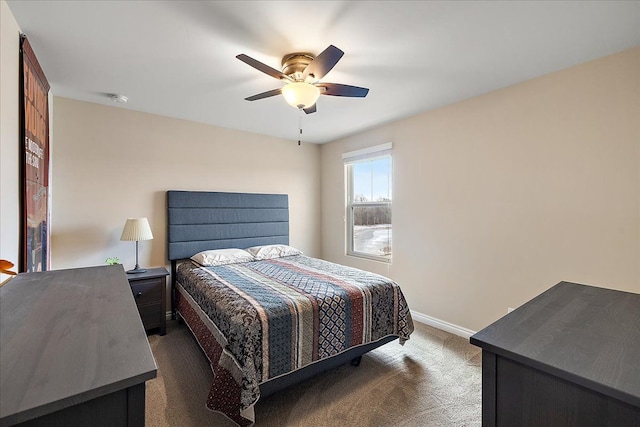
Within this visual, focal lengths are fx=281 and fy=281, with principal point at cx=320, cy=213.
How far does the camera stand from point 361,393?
207cm

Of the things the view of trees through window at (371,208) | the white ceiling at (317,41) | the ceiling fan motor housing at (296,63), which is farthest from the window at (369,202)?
the ceiling fan motor housing at (296,63)

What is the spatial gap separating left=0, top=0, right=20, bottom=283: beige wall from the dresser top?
232cm

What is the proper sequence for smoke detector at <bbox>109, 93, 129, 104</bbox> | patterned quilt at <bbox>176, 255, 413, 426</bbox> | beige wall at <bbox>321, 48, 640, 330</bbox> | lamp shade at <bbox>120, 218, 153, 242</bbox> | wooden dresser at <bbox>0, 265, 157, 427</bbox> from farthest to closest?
lamp shade at <bbox>120, 218, 153, 242</bbox>, smoke detector at <bbox>109, 93, 129, 104</bbox>, beige wall at <bbox>321, 48, 640, 330</bbox>, patterned quilt at <bbox>176, 255, 413, 426</bbox>, wooden dresser at <bbox>0, 265, 157, 427</bbox>

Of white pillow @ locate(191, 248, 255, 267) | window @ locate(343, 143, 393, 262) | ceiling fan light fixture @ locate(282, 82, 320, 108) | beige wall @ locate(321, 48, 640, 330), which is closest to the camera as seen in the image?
ceiling fan light fixture @ locate(282, 82, 320, 108)

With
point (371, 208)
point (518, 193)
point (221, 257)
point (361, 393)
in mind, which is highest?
point (518, 193)

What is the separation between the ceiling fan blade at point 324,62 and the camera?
5.20 feet

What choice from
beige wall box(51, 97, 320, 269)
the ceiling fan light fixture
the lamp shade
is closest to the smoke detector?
beige wall box(51, 97, 320, 269)

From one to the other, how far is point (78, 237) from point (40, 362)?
9.20 ft

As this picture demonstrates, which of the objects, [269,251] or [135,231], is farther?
[269,251]

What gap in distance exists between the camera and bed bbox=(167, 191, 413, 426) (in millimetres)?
1737

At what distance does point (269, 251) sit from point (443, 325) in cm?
221

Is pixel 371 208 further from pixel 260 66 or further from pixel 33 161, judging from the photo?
pixel 33 161

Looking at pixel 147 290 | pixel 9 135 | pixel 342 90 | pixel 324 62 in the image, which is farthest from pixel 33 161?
pixel 342 90

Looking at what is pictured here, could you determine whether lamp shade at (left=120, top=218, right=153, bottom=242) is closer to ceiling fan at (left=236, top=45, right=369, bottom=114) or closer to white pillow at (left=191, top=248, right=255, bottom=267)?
white pillow at (left=191, top=248, right=255, bottom=267)
